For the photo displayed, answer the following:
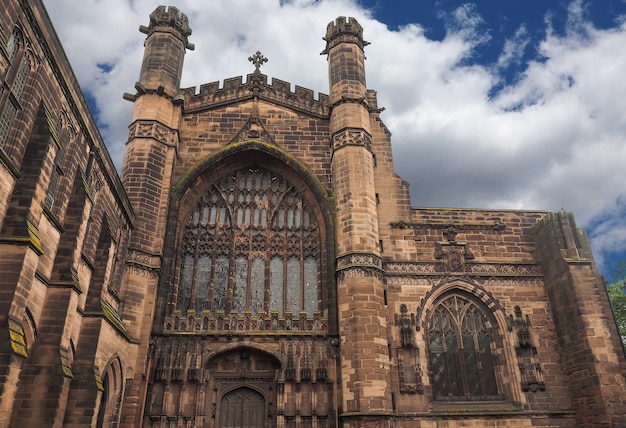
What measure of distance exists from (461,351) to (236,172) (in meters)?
9.91

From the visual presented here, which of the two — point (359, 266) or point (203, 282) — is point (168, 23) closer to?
point (203, 282)

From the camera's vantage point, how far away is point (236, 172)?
1945 cm

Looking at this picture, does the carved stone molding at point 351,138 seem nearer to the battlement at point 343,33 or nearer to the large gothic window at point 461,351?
the battlement at point 343,33

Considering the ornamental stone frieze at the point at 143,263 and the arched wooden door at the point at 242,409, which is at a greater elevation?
the ornamental stone frieze at the point at 143,263

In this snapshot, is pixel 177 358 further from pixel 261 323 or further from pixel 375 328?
pixel 375 328

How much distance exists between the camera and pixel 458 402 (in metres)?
15.7

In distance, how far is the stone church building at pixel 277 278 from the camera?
1174cm

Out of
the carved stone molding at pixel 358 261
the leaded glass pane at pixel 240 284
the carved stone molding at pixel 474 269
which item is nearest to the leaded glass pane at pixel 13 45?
the leaded glass pane at pixel 240 284

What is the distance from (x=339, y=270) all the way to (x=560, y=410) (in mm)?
7607

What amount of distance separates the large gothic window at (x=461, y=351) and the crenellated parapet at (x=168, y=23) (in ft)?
45.7

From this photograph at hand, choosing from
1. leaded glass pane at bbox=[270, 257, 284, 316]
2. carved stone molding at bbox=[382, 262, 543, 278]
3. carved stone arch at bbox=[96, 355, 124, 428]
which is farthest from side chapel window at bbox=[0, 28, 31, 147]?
carved stone molding at bbox=[382, 262, 543, 278]

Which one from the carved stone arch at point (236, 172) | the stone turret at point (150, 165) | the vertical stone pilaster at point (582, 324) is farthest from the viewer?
the carved stone arch at point (236, 172)

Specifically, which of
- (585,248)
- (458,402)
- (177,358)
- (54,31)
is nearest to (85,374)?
(177,358)

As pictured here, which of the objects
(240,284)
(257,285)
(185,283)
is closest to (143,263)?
(185,283)
